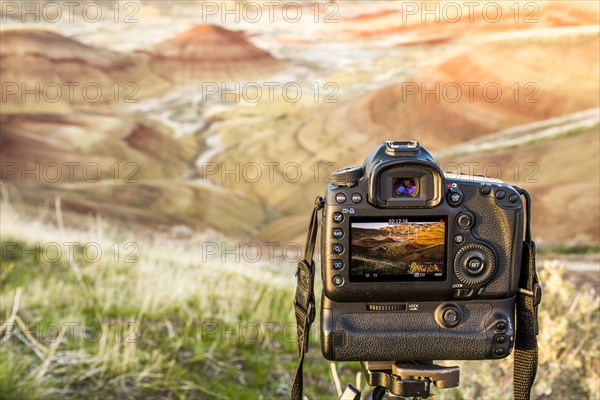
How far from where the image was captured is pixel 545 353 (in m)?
2.72

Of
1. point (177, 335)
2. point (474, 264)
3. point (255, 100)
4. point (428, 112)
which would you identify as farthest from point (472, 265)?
point (255, 100)

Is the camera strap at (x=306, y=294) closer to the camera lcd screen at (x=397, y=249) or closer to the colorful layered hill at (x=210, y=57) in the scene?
the camera lcd screen at (x=397, y=249)

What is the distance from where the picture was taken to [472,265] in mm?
1394

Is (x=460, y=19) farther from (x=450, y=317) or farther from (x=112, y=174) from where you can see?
(x=450, y=317)

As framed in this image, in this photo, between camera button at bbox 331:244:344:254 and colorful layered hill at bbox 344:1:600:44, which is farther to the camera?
colorful layered hill at bbox 344:1:600:44

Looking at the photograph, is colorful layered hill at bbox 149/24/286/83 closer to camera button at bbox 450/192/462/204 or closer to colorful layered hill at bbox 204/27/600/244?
colorful layered hill at bbox 204/27/600/244

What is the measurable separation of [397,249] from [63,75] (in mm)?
4246

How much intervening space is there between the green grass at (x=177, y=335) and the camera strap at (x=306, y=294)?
1.32 metres

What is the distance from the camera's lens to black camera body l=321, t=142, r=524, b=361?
4.49 feet

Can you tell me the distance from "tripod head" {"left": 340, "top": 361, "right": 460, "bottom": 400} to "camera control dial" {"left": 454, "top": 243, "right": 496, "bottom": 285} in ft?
0.59

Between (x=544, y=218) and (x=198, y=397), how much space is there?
227 centimetres

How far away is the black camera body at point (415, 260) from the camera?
1.37 metres

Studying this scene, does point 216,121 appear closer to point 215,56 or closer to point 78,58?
point 215,56

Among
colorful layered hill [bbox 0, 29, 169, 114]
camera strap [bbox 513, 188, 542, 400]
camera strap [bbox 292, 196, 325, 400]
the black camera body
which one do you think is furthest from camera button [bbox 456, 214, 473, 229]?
colorful layered hill [bbox 0, 29, 169, 114]
